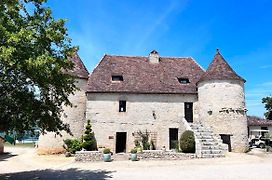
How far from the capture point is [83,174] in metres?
13.6

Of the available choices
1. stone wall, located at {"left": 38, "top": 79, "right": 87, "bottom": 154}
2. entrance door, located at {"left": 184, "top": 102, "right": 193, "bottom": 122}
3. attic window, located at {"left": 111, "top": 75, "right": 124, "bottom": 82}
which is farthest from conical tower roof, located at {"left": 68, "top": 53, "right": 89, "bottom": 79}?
entrance door, located at {"left": 184, "top": 102, "right": 193, "bottom": 122}

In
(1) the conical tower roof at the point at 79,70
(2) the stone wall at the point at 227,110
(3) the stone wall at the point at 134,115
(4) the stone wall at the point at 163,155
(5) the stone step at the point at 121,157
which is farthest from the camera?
(1) the conical tower roof at the point at 79,70

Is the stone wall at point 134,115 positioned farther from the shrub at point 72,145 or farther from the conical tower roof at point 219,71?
the conical tower roof at point 219,71

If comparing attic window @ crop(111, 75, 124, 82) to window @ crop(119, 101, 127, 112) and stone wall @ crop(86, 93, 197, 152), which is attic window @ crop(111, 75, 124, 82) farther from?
window @ crop(119, 101, 127, 112)

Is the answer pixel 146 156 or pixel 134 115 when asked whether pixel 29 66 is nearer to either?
pixel 146 156

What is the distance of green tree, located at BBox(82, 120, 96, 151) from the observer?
21.4m

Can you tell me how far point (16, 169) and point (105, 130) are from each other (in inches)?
324

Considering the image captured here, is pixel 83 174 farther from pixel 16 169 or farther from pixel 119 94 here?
pixel 119 94

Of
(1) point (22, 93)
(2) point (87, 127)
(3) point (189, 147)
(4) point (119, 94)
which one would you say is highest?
(4) point (119, 94)

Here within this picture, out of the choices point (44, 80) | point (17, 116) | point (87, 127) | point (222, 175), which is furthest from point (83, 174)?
point (87, 127)

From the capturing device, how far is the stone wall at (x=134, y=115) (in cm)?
2298

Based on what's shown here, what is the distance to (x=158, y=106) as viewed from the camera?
23688 mm

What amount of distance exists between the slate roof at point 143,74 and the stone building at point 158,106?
0.30ft

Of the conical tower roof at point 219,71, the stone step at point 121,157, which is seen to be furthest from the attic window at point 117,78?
the stone step at point 121,157
